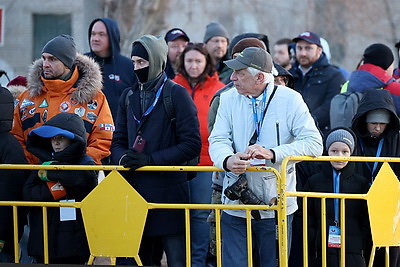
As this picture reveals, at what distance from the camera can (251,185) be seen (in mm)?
5547

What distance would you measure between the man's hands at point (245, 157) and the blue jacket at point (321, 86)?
9.72ft

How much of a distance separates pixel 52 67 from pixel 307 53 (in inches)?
121

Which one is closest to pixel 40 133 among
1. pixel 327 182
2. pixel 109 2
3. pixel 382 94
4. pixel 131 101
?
pixel 131 101

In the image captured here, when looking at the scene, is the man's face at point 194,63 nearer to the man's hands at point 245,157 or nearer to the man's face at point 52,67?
the man's face at point 52,67

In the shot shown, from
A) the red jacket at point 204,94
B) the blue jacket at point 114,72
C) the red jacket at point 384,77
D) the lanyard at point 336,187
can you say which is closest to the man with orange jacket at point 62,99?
the blue jacket at point 114,72

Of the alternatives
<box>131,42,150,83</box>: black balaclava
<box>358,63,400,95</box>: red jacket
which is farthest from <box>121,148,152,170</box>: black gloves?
<box>358,63,400,95</box>: red jacket

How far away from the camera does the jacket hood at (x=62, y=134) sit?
5977mm

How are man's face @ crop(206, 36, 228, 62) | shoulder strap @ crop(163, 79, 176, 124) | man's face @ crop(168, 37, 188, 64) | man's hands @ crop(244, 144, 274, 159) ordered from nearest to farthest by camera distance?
man's hands @ crop(244, 144, 274, 159) → shoulder strap @ crop(163, 79, 176, 124) → man's face @ crop(168, 37, 188, 64) → man's face @ crop(206, 36, 228, 62)

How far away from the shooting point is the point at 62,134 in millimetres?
5980

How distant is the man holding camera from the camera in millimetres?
5488

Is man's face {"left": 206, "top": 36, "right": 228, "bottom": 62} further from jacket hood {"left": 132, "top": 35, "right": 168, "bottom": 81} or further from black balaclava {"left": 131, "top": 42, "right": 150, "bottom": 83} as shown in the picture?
black balaclava {"left": 131, "top": 42, "right": 150, "bottom": 83}

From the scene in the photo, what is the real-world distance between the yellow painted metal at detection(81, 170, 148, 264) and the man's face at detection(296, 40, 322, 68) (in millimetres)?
3390

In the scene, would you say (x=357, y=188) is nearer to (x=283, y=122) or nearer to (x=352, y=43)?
(x=283, y=122)

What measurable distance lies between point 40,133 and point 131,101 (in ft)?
→ 2.41
